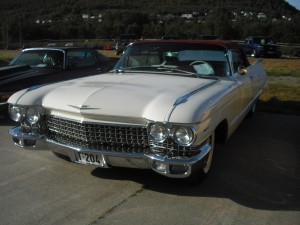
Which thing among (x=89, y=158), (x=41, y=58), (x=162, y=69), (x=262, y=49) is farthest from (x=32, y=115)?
(x=262, y=49)

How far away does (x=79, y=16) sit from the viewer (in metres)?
78.9

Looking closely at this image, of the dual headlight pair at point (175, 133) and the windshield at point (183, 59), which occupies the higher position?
the windshield at point (183, 59)

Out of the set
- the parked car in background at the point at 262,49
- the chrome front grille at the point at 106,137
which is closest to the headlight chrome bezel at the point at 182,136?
the chrome front grille at the point at 106,137

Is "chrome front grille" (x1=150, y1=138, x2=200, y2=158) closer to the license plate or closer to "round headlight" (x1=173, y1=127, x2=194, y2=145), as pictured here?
"round headlight" (x1=173, y1=127, x2=194, y2=145)

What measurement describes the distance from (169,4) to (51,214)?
86205mm

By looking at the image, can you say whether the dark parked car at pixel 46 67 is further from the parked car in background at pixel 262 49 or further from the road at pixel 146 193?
the parked car in background at pixel 262 49

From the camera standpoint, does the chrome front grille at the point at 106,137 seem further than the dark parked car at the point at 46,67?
No

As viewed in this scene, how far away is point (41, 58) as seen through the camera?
7727 millimetres

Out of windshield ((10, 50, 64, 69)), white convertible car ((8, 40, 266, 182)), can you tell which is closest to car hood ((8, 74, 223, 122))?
white convertible car ((8, 40, 266, 182))

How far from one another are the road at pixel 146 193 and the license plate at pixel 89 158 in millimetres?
292

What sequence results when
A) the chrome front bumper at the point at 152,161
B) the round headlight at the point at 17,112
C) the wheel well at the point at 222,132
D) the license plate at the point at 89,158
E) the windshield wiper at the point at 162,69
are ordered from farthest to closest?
the windshield wiper at the point at 162,69
the wheel well at the point at 222,132
the round headlight at the point at 17,112
the license plate at the point at 89,158
the chrome front bumper at the point at 152,161

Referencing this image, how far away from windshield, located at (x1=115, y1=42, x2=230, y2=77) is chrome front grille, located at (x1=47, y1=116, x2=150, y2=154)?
1550 millimetres

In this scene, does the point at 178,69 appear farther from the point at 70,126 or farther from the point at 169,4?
the point at 169,4

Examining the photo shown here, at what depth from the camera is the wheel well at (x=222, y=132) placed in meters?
4.25
